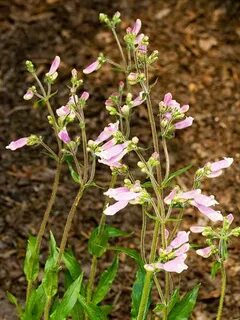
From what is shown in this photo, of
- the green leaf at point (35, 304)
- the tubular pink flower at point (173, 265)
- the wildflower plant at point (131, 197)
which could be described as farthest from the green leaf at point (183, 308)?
the tubular pink flower at point (173, 265)

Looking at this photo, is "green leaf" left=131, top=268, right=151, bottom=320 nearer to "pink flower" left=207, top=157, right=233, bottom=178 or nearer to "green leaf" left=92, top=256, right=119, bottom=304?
"green leaf" left=92, top=256, right=119, bottom=304

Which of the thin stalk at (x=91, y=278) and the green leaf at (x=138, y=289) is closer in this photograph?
the green leaf at (x=138, y=289)

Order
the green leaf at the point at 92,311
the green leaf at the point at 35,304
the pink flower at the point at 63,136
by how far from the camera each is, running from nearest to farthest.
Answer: the pink flower at the point at 63,136 < the green leaf at the point at 92,311 < the green leaf at the point at 35,304

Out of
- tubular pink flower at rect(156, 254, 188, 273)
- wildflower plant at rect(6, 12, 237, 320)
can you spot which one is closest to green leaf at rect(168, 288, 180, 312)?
wildflower plant at rect(6, 12, 237, 320)

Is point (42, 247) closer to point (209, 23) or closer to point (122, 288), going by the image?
point (122, 288)

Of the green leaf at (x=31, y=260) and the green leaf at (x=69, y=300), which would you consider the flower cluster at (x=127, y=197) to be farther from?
the green leaf at (x=31, y=260)
